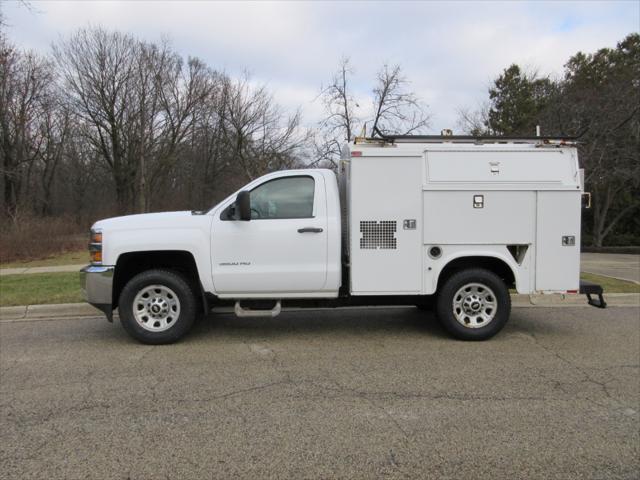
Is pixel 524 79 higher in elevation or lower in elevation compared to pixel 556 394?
higher

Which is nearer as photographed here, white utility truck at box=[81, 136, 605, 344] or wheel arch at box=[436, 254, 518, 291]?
white utility truck at box=[81, 136, 605, 344]

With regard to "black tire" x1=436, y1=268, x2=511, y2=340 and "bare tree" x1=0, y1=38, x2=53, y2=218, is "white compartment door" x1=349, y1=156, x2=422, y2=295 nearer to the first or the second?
"black tire" x1=436, y1=268, x2=511, y2=340

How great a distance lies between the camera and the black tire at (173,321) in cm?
604

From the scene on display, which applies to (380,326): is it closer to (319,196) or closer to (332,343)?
(332,343)

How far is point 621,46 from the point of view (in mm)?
32812

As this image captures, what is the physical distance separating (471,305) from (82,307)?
19.7ft

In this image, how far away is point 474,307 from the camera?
6.26 m

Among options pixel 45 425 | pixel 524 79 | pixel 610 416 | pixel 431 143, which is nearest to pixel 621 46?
pixel 524 79

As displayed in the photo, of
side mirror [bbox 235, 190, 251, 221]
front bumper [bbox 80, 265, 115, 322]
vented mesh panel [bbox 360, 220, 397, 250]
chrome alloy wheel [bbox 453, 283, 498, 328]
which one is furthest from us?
chrome alloy wheel [bbox 453, 283, 498, 328]

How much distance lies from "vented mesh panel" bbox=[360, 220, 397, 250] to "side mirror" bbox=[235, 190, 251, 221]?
1382 millimetres

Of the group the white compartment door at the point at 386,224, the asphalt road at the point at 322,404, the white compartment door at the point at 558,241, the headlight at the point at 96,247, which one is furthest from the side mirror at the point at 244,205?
the white compartment door at the point at 558,241

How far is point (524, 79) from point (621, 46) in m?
6.18

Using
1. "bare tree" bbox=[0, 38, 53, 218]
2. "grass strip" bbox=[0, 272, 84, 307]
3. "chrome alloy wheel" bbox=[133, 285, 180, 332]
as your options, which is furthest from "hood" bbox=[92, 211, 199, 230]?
"bare tree" bbox=[0, 38, 53, 218]

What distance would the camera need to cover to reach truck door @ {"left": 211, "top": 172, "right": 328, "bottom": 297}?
6047 mm
